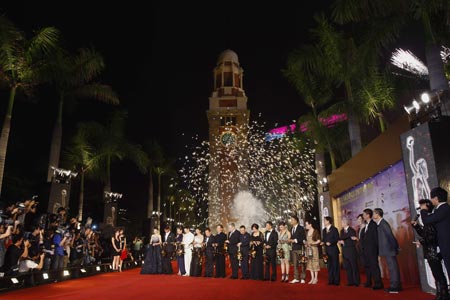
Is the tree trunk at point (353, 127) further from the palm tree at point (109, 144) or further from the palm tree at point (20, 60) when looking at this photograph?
the palm tree at point (109, 144)

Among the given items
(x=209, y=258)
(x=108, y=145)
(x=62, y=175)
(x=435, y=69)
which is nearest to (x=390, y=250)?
(x=435, y=69)

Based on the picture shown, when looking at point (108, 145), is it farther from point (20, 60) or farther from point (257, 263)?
point (257, 263)

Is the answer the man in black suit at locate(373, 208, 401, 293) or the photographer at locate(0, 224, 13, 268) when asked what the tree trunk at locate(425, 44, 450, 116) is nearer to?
the man in black suit at locate(373, 208, 401, 293)

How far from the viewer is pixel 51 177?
→ 1556cm

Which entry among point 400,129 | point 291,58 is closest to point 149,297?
point 400,129

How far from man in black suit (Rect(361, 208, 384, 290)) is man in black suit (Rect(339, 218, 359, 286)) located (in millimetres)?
437

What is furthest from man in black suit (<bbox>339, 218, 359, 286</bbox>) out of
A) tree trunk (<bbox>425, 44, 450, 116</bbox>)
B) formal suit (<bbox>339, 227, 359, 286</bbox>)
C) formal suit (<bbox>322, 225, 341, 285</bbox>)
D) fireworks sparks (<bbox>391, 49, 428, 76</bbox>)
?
fireworks sparks (<bbox>391, 49, 428, 76</bbox>)

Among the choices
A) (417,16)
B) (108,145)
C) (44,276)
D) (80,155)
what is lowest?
(44,276)

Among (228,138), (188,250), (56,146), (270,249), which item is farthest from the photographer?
(228,138)

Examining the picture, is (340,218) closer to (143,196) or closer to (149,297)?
(149,297)

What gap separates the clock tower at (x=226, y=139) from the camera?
147 feet

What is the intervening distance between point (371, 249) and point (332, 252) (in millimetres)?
1421

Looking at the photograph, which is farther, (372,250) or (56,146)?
(56,146)

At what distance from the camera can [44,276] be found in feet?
34.6
